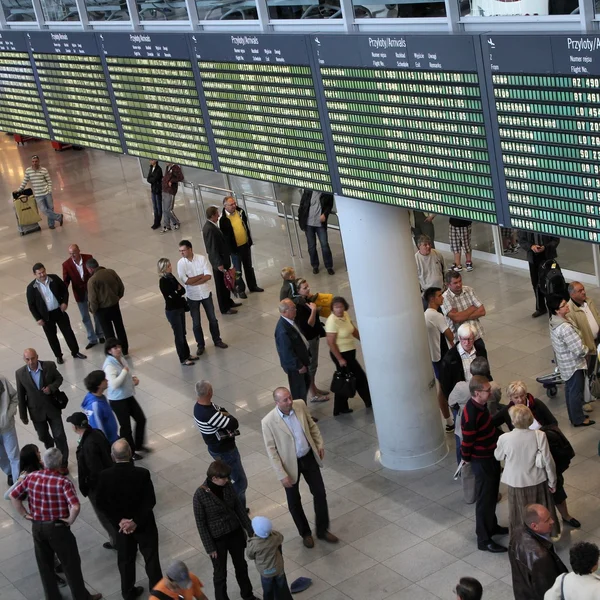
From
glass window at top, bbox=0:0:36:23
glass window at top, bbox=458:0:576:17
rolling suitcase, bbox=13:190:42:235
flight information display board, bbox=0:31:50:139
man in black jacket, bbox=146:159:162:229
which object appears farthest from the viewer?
rolling suitcase, bbox=13:190:42:235

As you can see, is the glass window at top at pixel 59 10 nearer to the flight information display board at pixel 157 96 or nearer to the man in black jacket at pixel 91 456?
the flight information display board at pixel 157 96

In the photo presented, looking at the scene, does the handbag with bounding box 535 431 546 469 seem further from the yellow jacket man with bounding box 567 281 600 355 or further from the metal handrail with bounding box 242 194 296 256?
the metal handrail with bounding box 242 194 296 256

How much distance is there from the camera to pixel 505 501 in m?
9.95

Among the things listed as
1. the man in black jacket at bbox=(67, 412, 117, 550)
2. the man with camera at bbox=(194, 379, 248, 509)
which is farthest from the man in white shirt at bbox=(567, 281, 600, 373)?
the man in black jacket at bbox=(67, 412, 117, 550)

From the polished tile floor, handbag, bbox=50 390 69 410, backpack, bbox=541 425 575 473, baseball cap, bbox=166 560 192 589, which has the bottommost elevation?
the polished tile floor

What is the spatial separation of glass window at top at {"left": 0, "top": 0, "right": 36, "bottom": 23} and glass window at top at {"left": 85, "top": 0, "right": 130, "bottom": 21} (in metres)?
1.40

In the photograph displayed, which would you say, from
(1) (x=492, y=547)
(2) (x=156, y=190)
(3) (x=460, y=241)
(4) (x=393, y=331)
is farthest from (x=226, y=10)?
(2) (x=156, y=190)

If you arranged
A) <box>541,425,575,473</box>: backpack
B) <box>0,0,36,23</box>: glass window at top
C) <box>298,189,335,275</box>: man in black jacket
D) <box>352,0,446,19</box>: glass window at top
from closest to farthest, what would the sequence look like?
<box>352,0,446,19</box>: glass window at top → <box>541,425,575,473</box>: backpack → <box>0,0,36,23</box>: glass window at top → <box>298,189,335,275</box>: man in black jacket

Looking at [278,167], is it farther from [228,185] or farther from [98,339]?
[228,185]

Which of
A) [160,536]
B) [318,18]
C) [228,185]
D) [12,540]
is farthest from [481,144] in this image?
[228,185]

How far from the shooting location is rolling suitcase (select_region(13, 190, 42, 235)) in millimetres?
22078

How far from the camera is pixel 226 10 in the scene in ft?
32.3

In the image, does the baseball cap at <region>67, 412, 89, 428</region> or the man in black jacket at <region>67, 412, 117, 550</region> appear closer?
the man in black jacket at <region>67, 412, 117, 550</region>

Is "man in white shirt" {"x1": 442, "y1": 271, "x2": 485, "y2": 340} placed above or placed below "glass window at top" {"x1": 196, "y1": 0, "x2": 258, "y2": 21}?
below
